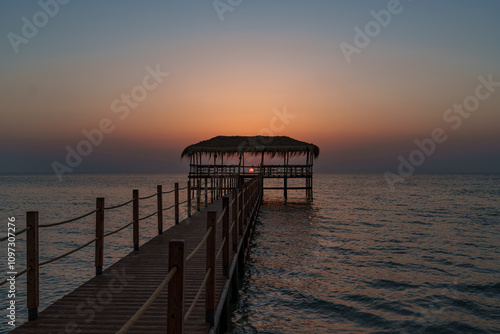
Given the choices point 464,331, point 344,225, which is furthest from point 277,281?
point 344,225

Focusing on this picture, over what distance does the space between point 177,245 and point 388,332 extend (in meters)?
5.31

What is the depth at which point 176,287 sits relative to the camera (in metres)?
2.74

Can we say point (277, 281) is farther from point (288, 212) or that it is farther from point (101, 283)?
point (288, 212)

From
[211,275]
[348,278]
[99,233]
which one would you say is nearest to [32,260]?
[211,275]

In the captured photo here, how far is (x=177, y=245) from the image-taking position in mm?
2695

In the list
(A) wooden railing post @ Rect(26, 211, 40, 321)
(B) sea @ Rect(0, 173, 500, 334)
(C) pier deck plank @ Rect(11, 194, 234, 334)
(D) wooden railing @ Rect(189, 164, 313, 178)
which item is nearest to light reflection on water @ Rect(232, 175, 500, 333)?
(B) sea @ Rect(0, 173, 500, 334)

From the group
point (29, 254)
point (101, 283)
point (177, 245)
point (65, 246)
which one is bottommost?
point (65, 246)

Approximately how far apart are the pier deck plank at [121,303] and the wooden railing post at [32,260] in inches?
6.1

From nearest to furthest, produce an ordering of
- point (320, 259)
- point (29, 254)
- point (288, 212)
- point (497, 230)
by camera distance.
Answer: point (29, 254) < point (320, 259) < point (497, 230) < point (288, 212)

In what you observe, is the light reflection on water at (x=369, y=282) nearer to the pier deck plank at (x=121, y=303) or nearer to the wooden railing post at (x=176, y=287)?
the pier deck plank at (x=121, y=303)

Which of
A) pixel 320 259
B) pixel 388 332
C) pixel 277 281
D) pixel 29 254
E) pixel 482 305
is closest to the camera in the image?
pixel 29 254

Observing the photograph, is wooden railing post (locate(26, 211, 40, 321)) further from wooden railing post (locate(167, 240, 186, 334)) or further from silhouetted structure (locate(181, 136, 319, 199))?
silhouetted structure (locate(181, 136, 319, 199))

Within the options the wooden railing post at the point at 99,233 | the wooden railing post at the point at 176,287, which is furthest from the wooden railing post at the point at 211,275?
the wooden railing post at the point at 99,233

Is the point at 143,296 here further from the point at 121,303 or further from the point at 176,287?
the point at 176,287
